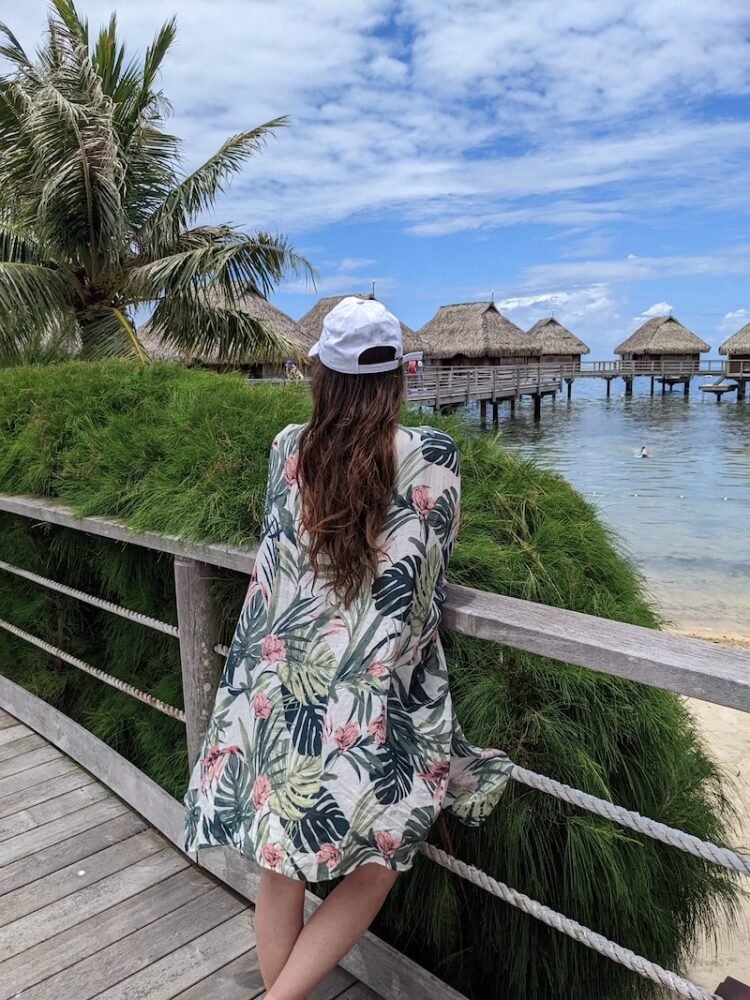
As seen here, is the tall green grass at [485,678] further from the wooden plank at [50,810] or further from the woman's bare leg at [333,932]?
the woman's bare leg at [333,932]

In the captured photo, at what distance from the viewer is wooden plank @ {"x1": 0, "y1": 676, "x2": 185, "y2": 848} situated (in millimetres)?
2400

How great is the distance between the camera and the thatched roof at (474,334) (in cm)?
4053

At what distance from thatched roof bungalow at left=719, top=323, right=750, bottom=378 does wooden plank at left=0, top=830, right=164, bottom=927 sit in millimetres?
47573

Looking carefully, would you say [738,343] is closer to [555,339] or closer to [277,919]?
[555,339]

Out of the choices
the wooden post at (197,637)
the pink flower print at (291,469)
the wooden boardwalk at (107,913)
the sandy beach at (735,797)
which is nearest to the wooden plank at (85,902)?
the wooden boardwalk at (107,913)

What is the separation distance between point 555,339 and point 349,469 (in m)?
52.8

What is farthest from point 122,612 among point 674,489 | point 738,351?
point 738,351

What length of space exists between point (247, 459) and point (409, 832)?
1.35 m

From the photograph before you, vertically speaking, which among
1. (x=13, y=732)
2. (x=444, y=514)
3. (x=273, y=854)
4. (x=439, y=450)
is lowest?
(x=13, y=732)

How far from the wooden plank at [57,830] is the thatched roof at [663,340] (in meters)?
52.5

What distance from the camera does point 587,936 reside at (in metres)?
1.40

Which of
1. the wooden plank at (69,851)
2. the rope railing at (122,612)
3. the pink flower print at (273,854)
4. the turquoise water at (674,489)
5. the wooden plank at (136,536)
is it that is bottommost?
the turquoise water at (674,489)

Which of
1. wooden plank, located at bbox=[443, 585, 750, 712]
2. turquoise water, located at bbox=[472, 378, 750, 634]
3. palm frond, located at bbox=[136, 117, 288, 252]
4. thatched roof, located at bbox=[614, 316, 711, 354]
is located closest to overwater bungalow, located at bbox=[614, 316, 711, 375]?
thatched roof, located at bbox=[614, 316, 711, 354]

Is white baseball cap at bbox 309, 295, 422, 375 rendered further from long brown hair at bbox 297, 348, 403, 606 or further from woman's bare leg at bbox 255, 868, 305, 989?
woman's bare leg at bbox 255, 868, 305, 989
